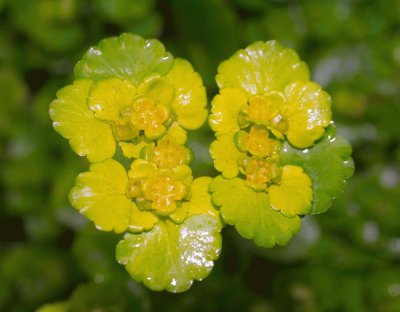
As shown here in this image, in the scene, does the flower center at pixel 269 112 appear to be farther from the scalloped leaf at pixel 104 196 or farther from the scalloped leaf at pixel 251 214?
the scalloped leaf at pixel 104 196

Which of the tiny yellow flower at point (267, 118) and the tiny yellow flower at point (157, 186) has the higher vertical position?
the tiny yellow flower at point (267, 118)


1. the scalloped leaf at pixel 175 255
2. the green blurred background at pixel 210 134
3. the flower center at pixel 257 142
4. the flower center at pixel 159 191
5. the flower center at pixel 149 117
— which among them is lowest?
the green blurred background at pixel 210 134

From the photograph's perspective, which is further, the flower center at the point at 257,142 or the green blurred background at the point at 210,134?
the green blurred background at the point at 210,134

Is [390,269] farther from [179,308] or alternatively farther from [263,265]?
[179,308]

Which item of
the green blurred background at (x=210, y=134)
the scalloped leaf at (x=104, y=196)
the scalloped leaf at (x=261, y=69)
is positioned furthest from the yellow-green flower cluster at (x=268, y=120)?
the green blurred background at (x=210, y=134)

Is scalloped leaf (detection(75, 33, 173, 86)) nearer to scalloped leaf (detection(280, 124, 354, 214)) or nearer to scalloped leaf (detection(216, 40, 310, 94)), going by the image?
scalloped leaf (detection(216, 40, 310, 94))

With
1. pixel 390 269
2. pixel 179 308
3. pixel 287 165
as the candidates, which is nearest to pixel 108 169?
pixel 287 165

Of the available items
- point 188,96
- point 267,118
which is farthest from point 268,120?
point 188,96

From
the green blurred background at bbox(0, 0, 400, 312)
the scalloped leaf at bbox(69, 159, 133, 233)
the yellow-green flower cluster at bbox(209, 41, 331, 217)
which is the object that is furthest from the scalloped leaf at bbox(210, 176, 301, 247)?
the green blurred background at bbox(0, 0, 400, 312)
